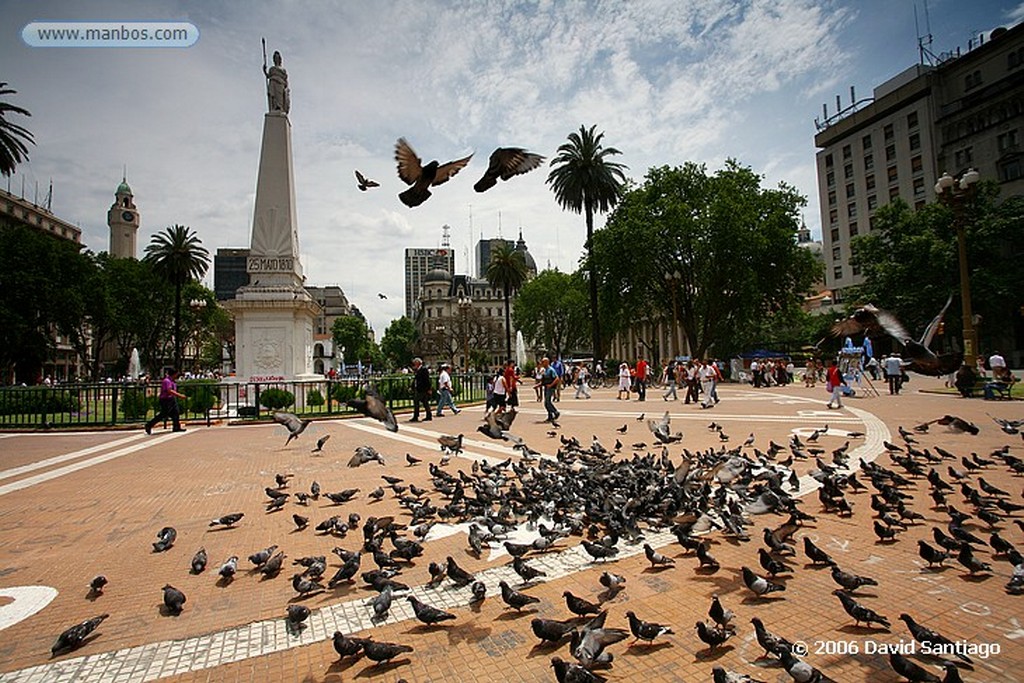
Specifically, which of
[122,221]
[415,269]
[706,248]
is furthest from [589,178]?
[415,269]

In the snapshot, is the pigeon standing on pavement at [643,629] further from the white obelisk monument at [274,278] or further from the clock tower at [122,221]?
the clock tower at [122,221]

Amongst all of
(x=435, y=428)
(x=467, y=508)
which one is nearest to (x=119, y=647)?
(x=467, y=508)

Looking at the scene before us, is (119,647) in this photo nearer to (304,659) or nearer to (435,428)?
(304,659)

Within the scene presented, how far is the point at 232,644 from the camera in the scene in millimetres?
3570

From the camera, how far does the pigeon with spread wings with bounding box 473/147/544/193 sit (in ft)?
26.6

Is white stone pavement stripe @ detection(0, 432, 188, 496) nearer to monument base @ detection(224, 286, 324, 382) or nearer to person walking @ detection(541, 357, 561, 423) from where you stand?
monument base @ detection(224, 286, 324, 382)

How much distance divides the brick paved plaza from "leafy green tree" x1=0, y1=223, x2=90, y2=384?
135 ft

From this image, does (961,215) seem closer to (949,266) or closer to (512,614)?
(512,614)

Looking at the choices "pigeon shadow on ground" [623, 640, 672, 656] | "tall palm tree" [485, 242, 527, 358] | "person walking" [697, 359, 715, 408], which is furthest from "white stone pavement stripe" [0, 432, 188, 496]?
"tall palm tree" [485, 242, 527, 358]

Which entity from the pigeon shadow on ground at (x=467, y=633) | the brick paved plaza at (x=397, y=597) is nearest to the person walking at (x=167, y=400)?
the brick paved plaza at (x=397, y=597)

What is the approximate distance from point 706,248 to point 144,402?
32.2 meters

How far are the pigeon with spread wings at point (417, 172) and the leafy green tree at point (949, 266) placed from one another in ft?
130

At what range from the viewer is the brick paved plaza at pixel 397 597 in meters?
3.25

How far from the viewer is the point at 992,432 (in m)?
11.2
